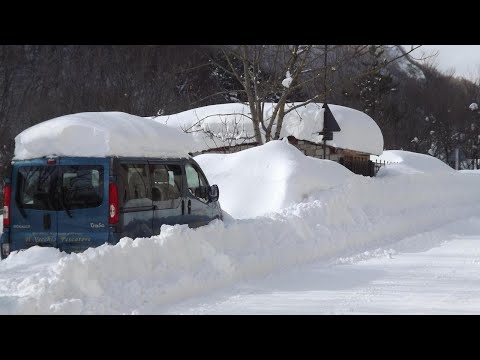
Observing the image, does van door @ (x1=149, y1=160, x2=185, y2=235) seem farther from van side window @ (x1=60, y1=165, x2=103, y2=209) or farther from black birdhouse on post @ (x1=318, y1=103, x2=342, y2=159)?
black birdhouse on post @ (x1=318, y1=103, x2=342, y2=159)

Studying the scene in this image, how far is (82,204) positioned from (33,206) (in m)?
0.66

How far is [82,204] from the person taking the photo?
7.56 meters

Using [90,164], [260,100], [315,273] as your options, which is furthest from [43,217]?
[260,100]

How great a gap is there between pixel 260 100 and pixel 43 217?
498 inches

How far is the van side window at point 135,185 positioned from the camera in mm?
7727

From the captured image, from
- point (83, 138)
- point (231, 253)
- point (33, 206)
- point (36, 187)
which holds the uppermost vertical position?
point (83, 138)

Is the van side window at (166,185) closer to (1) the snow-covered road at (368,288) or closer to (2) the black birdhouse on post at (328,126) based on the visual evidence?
(1) the snow-covered road at (368,288)

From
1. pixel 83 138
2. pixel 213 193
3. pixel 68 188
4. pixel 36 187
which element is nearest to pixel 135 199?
pixel 68 188

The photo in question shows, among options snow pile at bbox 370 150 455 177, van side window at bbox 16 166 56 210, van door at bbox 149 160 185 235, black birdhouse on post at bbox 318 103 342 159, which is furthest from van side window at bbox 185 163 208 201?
snow pile at bbox 370 150 455 177

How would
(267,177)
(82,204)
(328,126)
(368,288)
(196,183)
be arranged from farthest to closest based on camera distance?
(328,126)
(267,177)
(196,183)
(368,288)
(82,204)

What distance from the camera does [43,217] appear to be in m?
7.62

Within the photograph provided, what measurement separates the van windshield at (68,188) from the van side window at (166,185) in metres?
1.01

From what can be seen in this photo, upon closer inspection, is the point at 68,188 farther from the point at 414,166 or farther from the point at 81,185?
the point at 414,166
